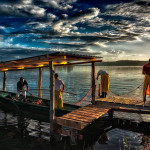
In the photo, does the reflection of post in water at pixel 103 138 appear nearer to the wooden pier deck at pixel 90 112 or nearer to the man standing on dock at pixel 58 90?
the wooden pier deck at pixel 90 112

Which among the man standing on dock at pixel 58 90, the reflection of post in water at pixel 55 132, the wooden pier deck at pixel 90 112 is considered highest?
the man standing on dock at pixel 58 90

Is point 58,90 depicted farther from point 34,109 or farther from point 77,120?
point 34,109

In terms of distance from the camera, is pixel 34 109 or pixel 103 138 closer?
pixel 103 138

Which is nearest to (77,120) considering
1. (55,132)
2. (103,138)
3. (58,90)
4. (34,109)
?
(55,132)

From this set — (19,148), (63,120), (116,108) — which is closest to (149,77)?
(116,108)

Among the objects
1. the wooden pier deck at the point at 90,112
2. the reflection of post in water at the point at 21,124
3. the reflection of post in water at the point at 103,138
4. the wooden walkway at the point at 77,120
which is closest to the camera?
the wooden walkway at the point at 77,120

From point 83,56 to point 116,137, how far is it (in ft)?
16.3

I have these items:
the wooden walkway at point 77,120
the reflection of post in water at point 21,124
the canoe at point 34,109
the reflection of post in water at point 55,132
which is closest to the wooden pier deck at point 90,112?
the wooden walkway at point 77,120

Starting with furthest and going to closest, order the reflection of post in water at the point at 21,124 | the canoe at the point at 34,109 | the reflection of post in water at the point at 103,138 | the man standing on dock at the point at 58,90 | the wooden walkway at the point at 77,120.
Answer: the canoe at the point at 34,109, the reflection of post in water at the point at 21,124, the man standing on dock at the point at 58,90, the reflection of post in water at the point at 103,138, the wooden walkway at the point at 77,120

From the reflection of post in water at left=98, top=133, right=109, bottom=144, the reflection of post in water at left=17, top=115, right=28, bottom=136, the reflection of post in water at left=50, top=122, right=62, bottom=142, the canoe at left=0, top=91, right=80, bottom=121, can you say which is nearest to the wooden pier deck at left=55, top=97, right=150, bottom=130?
the reflection of post in water at left=50, top=122, right=62, bottom=142

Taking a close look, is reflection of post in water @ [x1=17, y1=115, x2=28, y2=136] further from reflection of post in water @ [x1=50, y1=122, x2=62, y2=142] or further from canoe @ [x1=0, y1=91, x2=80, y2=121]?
reflection of post in water @ [x1=50, y1=122, x2=62, y2=142]

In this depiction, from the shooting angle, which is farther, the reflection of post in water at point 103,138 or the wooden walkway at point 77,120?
the reflection of post in water at point 103,138

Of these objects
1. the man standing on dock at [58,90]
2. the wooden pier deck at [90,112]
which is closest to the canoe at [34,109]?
the man standing on dock at [58,90]

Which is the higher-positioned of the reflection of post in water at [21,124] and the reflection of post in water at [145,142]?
the reflection of post in water at [145,142]
